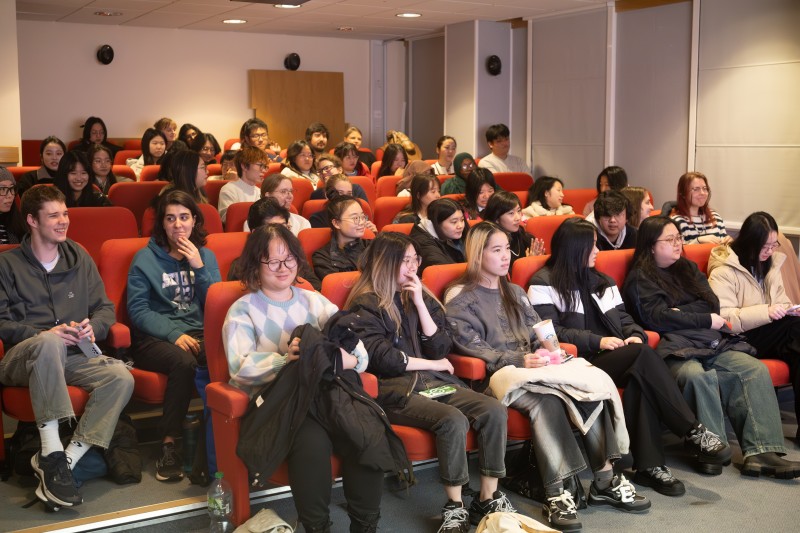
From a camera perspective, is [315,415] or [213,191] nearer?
[315,415]

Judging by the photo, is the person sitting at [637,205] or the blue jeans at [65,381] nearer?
the blue jeans at [65,381]

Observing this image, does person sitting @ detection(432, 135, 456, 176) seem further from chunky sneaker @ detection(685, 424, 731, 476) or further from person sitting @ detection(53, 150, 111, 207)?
chunky sneaker @ detection(685, 424, 731, 476)

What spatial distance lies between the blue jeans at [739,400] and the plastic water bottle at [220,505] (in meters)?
2.14

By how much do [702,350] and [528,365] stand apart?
1.04 meters

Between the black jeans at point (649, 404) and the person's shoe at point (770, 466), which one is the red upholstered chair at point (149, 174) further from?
the person's shoe at point (770, 466)

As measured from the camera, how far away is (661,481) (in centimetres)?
399

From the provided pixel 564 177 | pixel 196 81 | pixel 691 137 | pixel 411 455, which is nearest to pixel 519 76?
pixel 564 177

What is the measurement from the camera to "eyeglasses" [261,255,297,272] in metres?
3.63

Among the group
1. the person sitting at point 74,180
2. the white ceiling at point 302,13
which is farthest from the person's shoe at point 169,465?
the white ceiling at point 302,13

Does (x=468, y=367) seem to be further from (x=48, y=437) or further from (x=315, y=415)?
(x=48, y=437)

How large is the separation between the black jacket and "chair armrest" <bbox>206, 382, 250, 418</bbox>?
0.11 feet

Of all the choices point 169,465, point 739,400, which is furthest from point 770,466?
point 169,465

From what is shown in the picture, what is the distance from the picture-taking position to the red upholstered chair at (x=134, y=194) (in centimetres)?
673

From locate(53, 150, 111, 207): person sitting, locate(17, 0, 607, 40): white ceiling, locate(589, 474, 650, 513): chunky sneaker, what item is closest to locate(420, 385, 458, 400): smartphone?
locate(589, 474, 650, 513): chunky sneaker
